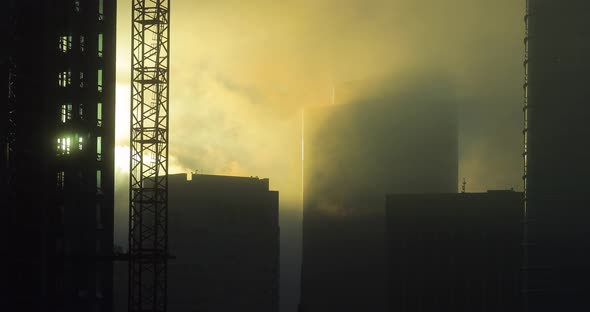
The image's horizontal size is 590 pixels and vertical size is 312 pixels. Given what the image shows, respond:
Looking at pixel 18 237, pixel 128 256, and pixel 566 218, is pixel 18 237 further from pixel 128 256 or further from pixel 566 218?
pixel 566 218

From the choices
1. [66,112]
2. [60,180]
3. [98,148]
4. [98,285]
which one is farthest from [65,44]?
[98,285]

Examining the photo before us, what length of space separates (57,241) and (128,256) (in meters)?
10.8

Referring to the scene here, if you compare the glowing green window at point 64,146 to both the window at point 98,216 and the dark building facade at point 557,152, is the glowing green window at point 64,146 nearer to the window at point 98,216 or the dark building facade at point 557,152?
the window at point 98,216

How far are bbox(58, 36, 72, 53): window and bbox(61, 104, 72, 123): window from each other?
5.39m

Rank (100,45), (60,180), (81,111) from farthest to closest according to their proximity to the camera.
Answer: (100,45)
(81,111)
(60,180)

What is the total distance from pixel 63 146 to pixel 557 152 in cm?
5078

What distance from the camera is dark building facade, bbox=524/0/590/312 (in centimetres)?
7481

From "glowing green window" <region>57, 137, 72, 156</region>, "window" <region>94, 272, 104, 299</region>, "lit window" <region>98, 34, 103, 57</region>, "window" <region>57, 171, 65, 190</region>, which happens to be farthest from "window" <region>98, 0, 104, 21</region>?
"window" <region>94, 272, 104, 299</region>

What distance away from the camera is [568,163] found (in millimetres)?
75500

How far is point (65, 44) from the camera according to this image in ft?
349

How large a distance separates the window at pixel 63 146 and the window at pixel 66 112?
6.11 feet

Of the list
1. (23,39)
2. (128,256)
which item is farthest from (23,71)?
(128,256)

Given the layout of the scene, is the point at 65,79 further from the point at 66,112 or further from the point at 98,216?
the point at 98,216

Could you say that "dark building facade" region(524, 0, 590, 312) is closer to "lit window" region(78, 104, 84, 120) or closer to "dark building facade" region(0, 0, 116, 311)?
"dark building facade" region(0, 0, 116, 311)
